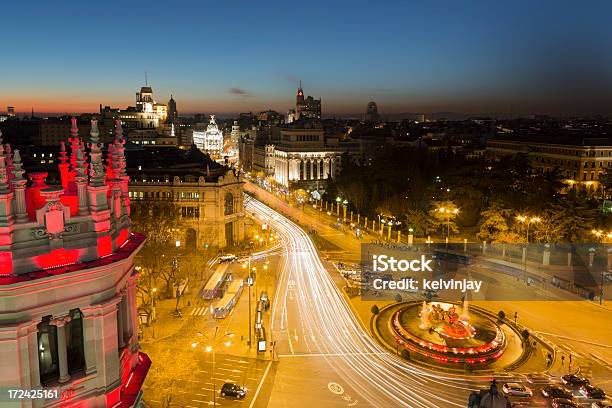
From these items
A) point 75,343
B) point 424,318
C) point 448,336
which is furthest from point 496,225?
point 75,343

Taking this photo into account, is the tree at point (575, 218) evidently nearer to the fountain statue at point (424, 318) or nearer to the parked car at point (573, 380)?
the fountain statue at point (424, 318)

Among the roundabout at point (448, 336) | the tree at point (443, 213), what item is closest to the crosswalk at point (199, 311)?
the roundabout at point (448, 336)

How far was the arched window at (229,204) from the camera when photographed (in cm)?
7669

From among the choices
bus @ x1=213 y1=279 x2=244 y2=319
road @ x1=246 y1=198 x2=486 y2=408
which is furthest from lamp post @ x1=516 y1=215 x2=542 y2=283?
bus @ x1=213 y1=279 x2=244 y2=319

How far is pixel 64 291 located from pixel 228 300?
133 feet

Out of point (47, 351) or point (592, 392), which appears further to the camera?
point (592, 392)

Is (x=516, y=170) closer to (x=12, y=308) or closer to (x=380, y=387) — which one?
(x=380, y=387)

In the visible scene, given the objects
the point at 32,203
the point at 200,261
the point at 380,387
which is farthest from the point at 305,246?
the point at 32,203

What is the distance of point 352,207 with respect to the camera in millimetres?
102938

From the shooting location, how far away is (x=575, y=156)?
114 m

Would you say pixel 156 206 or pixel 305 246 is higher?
pixel 156 206

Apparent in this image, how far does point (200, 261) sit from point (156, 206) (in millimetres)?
9712

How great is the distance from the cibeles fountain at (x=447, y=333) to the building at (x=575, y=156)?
65895 mm

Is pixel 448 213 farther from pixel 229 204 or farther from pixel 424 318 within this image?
pixel 229 204
